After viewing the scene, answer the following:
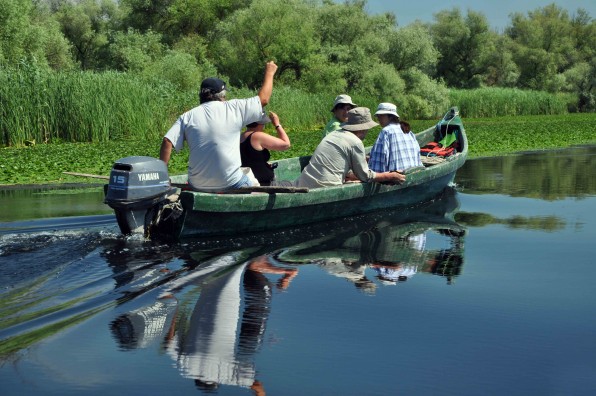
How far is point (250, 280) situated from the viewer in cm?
690

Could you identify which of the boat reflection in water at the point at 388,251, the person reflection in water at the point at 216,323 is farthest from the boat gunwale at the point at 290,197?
the person reflection in water at the point at 216,323

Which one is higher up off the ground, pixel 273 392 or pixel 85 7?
pixel 85 7

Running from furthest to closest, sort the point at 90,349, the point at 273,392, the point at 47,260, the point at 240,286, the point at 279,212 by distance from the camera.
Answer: the point at 279,212 < the point at 47,260 < the point at 240,286 < the point at 90,349 < the point at 273,392

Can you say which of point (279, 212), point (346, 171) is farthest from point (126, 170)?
point (346, 171)

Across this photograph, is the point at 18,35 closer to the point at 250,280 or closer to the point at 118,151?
the point at 118,151

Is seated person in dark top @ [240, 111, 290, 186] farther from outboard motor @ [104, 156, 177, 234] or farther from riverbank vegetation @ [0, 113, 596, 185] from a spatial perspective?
riverbank vegetation @ [0, 113, 596, 185]

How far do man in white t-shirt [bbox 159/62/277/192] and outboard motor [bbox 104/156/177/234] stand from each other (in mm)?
382

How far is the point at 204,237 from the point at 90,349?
3.64m

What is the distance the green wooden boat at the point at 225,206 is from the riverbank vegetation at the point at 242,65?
13.8 metres

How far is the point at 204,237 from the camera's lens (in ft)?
28.2

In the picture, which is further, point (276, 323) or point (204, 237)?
point (204, 237)

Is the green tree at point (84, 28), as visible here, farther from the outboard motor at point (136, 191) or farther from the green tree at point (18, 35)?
the outboard motor at point (136, 191)

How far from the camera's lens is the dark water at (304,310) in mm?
4574

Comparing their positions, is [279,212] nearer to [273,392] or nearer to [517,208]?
[517,208]
